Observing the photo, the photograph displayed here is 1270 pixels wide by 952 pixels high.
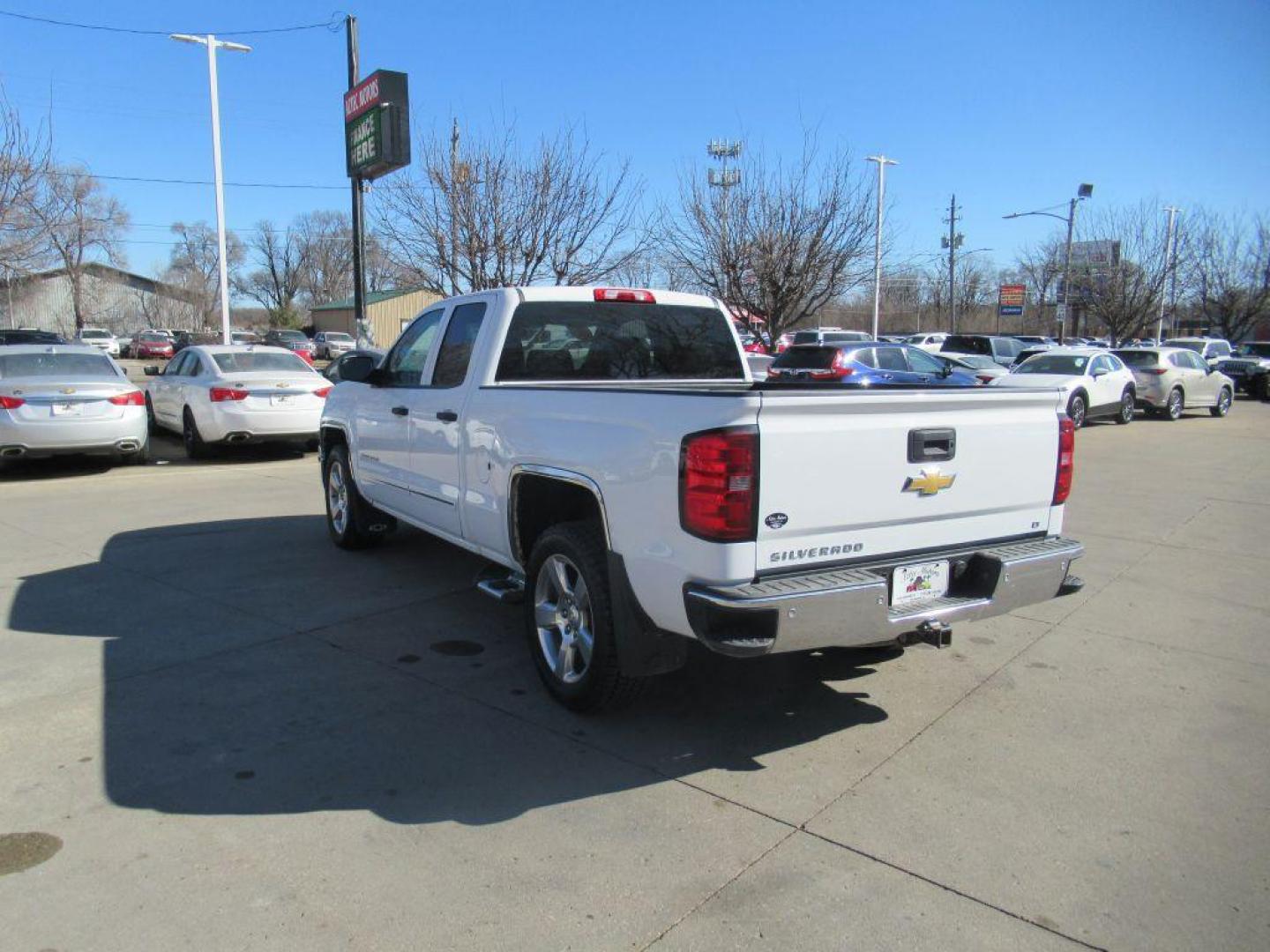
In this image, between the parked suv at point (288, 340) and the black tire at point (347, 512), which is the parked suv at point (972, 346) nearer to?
the black tire at point (347, 512)

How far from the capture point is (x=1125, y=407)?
19344 mm

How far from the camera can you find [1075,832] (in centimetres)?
322

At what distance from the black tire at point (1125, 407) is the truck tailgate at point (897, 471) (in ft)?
56.2

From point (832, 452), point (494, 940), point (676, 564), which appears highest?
point (832, 452)

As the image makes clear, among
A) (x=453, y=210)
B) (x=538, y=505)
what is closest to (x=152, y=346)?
(x=453, y=210)

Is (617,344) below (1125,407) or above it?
above

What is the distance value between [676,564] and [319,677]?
7.13ft

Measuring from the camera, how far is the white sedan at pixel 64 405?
10.2 metres

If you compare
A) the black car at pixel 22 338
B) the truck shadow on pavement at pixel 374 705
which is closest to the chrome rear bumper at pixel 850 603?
the truck shadow on pavement at pixel 374 705

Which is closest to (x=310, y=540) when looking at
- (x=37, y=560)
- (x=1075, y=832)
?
(x=37, y=560)

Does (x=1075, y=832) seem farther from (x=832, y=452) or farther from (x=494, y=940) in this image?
(x=494, y=940)

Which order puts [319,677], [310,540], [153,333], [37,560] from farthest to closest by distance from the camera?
[153,333], [310,540], [37,560], [319,677]

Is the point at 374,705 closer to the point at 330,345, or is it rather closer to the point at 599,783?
the point at 599,783

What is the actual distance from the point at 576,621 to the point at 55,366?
32.2 ft
